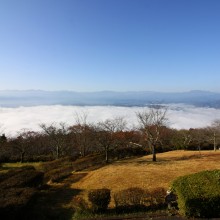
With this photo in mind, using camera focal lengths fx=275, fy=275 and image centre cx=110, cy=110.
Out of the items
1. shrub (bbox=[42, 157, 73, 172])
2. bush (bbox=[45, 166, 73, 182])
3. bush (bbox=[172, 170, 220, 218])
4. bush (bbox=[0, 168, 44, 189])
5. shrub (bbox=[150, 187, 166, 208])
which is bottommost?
shrub (bbox=[42, 157, 73, 172])

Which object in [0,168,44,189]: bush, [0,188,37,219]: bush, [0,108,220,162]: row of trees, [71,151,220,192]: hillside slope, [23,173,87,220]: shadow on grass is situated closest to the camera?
[0,188,37,219]: bush

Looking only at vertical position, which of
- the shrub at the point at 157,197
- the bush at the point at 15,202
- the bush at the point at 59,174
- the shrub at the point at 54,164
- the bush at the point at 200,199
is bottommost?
the shrub at the point at 54,164

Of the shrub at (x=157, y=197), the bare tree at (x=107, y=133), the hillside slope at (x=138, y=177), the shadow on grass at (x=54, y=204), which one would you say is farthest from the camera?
the bare tree at (x=107, y=133)

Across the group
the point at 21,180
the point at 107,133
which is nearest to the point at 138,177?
the point at 21,180

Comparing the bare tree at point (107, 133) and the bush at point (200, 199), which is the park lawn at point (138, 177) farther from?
the bare tree at point (107, 133)

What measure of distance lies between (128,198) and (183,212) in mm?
3893

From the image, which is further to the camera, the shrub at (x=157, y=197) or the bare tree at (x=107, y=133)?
the bare tree at (x=107, y=133)

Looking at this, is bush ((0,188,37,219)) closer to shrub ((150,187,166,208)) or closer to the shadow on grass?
the shadow on grass

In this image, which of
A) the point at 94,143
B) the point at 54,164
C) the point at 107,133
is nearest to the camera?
the point at 54,164

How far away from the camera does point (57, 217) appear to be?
15.8 metres

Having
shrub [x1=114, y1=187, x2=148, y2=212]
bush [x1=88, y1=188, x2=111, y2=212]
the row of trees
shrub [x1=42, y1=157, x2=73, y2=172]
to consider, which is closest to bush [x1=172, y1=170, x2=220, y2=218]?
shrub [x1=114, y1=187, x2=148, y2=212]

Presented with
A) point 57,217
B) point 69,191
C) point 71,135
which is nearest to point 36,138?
point 71,135

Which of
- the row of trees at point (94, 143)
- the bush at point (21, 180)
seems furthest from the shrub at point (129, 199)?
the row of trees at point (94, 143)

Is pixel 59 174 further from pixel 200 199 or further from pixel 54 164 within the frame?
pixel 200 199
